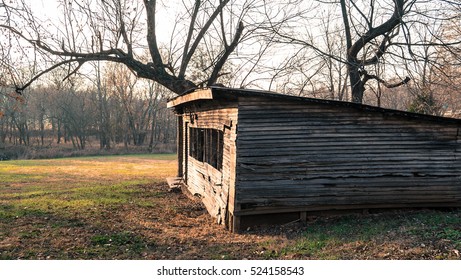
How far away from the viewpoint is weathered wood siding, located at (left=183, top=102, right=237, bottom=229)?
327 inches

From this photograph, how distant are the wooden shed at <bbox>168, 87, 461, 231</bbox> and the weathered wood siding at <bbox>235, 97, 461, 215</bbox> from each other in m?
0.02

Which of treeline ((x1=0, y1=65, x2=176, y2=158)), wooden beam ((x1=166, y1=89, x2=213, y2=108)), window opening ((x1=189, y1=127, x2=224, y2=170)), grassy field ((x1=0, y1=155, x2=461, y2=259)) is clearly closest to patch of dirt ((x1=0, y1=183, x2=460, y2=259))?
grassy field ((x1=0, y1=155, x2=461, y2=259))

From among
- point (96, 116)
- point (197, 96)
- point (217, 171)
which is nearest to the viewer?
point (197, 96)

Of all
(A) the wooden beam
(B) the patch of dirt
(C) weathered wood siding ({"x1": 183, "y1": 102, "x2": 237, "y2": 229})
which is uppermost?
(A) the wooden beam

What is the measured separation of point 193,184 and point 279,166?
5.82 meters

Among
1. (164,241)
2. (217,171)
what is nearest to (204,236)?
(164,241)

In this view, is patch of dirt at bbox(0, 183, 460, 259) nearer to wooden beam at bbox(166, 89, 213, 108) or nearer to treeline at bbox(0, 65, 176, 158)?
wooden beam at bbox(166, 89, 213, 108)

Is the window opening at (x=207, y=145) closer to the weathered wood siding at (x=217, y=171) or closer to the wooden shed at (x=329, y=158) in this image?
the weathered wood siding at (x=217, y=171)

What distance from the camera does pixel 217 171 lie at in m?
9.78

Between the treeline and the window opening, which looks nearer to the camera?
the window opening

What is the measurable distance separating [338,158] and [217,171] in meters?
3.16

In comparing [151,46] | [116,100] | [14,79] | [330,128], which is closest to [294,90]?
[151,46]

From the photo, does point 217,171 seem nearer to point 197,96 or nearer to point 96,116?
point 197,96

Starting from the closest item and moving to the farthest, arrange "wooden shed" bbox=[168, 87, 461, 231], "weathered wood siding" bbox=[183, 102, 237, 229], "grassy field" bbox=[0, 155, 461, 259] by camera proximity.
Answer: "grassy field" bbox=[0, 155, 461, 259], "wooden shed" bbox=[168, 87, 461, 231], "weathered wood siding" bbox=[183, 102, 237, 229]
